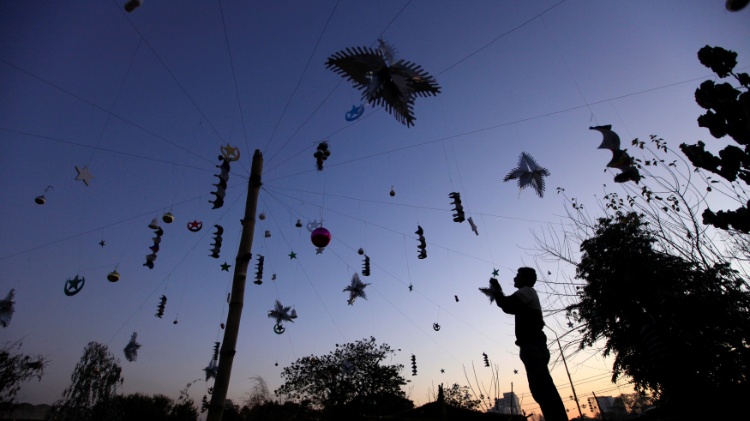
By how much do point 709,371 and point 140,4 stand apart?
2189 cm

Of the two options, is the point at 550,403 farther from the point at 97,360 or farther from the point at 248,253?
the point at 97,360

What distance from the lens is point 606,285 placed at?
1527 cm

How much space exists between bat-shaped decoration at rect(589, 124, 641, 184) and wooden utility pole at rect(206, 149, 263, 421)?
253 inches

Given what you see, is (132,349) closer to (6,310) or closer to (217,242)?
(6,310)

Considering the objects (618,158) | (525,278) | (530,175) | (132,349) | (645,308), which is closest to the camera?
(525,278)

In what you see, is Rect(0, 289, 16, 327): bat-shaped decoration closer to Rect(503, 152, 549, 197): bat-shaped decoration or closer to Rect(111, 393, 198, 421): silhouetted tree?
Rect(503, 152, 549, 197): bat-shaped decoration

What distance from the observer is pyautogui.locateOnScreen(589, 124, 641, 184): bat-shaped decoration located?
621 cm

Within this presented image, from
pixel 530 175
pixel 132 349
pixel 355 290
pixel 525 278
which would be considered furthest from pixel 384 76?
pixel 132 349

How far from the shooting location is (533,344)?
133 inches

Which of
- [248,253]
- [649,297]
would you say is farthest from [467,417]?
[248,253]

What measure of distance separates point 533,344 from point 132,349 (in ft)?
47.8

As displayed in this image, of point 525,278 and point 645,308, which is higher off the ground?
point 645,308

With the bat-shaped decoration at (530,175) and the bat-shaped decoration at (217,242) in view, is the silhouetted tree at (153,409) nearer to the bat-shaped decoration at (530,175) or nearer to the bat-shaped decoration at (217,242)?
the bat-shaped decoration at (217,242)

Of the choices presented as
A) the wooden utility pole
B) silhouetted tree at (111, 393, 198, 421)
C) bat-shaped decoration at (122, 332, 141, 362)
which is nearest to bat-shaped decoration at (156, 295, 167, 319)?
bat-shaped decoration at (122, 332, 141, 362)
